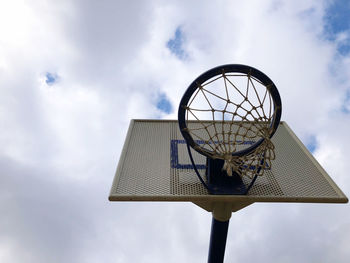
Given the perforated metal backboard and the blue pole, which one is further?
the blue pole

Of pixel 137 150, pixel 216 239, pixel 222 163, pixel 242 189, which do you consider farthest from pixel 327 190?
pixel 137 150

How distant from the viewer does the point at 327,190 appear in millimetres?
2400

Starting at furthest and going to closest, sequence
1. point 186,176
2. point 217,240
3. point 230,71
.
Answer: point 217,240 < point 186,176 < point 230,71

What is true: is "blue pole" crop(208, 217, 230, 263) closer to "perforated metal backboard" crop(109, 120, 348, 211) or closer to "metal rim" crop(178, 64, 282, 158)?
"perforated metal backboard" crop(109, 120, 348, 211)

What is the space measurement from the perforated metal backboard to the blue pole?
0.94 feet

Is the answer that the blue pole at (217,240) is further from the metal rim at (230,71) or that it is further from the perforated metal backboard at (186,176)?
the metal rim at (230,71)

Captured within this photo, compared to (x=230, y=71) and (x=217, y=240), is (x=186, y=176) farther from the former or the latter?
(x=230, y=71)

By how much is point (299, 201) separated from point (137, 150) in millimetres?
1577

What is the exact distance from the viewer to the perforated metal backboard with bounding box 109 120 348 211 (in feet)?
7.29

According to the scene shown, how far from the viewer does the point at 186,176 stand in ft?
8.04

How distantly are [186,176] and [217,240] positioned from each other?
2.91 ft

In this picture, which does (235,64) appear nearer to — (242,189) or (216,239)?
(242,189)

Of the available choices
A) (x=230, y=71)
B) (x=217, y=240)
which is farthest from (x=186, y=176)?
(x=230, y=71)

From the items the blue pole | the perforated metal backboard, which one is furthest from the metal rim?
the blue pole
